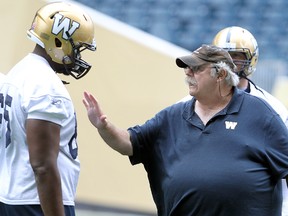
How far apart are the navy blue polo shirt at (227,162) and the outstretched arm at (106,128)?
0.19 meters

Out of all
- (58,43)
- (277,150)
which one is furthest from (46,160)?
(277,150)

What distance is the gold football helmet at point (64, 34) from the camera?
13.0 ft

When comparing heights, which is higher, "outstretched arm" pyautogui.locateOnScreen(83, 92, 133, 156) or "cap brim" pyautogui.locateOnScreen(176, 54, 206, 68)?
"cap brim" pyautogui.locateOnScreen(176, 54, 206, 68)

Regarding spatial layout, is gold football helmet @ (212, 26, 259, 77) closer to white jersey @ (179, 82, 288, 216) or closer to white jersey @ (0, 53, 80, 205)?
white jersey @ (179, 82, 288, 216)

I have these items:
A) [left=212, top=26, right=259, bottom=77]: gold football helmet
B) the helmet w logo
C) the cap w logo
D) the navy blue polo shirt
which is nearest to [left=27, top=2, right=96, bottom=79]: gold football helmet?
the helmet w logo

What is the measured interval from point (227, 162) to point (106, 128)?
2.11 ft

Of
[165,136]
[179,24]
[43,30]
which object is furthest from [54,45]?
[179,24]

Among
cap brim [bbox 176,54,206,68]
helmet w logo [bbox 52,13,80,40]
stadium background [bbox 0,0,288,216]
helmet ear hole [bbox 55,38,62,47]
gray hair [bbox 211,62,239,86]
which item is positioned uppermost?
helmet w logo [bbox 52,13,80,40]

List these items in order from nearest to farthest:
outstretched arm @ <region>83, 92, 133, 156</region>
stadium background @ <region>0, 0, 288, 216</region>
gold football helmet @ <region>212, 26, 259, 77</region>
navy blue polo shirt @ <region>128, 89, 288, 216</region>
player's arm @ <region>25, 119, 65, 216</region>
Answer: player's arm @ <region>25, 119, 65, 216</region> < navy blue polo shirt @ <region>128, 89, 288, 216</region> < outstretched arm @ <region>83, 92, 133, 156</region> < gold football helmet @ <region>212, 26, 259, 77</region> < stadium background @ <region>0, 0, 288, 216</region>

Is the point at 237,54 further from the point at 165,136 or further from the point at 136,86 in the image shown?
the point at 136,86

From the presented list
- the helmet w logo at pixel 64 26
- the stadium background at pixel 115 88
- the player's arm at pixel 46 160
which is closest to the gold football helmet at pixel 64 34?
the helmet w logo at pixel 64 26

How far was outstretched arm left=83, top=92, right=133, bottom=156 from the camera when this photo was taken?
403cm

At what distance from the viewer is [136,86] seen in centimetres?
760

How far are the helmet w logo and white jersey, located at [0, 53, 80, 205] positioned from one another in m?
0.22
